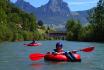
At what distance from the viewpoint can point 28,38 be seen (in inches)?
7456

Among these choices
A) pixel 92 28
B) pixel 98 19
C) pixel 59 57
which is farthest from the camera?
pixel 98 19

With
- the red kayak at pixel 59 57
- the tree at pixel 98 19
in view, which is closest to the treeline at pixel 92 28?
the tree at pixel 98 19

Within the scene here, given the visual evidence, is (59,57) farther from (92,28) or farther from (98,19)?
(98,19)

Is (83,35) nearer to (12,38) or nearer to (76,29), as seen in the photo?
(76,29)

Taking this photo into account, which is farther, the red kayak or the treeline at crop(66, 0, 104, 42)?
the treeline at crop(66, 0, 104, 42)

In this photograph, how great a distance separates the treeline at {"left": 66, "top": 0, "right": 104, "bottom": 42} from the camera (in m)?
154

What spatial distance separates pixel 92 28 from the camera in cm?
16112

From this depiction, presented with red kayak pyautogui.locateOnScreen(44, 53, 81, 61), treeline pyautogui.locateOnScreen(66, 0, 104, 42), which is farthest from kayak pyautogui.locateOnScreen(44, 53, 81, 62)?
treeline pyautogui.locateOnScreen(66, 0, 104, 42)

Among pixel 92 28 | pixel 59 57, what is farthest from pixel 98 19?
pixel 59 57

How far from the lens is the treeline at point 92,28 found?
505ft

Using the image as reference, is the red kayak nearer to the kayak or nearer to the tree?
the kayak

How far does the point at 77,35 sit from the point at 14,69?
131088mm

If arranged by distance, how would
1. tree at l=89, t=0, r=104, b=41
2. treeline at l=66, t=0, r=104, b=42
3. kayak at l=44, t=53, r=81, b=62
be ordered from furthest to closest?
tree at l=89, t=0, r=104, b=41
treeline at l=66, t=0, r=104, b=42
kayak at l=44, t=53, r=81, b=62

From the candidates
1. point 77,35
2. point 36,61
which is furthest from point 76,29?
point 36,61
